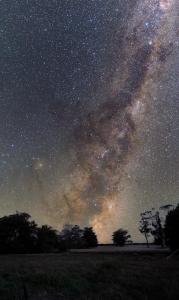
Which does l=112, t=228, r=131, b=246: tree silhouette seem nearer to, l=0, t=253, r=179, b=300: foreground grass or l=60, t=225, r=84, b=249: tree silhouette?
l=60, t=225, r=84, b=249: tree silhouette

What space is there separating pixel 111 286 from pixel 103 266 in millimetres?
8913

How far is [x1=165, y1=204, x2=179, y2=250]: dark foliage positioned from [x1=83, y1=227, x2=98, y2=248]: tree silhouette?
39.4 meters

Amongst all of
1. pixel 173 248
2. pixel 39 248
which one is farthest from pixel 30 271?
pixel 39 248

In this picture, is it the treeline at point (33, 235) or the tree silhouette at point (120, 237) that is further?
the tree silhouette at point (120, 237)

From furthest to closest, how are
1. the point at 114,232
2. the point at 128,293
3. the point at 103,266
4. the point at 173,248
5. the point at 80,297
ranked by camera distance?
the point at 114,232
the point at 173,248
the point at 103,266
the point at 128,293
the point at 80,297

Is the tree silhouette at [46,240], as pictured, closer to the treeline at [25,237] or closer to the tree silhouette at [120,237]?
the treeline at [25,237]

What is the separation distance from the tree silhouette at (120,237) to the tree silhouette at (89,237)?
502 centimetres

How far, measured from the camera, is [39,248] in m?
76.2

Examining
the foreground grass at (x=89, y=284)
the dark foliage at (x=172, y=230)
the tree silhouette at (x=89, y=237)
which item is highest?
the tree silhouette at (x=89, y=237)

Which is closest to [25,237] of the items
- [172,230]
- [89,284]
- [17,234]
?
[17,234]

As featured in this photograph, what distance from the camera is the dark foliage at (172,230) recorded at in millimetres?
64750

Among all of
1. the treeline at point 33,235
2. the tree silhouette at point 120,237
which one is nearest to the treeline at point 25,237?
the treeline at point 33,235

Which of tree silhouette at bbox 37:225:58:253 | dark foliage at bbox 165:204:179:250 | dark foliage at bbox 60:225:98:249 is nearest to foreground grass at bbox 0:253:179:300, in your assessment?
dark foliage at bbox 165:204:179:250

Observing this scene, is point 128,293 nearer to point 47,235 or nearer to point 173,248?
point 173,248
